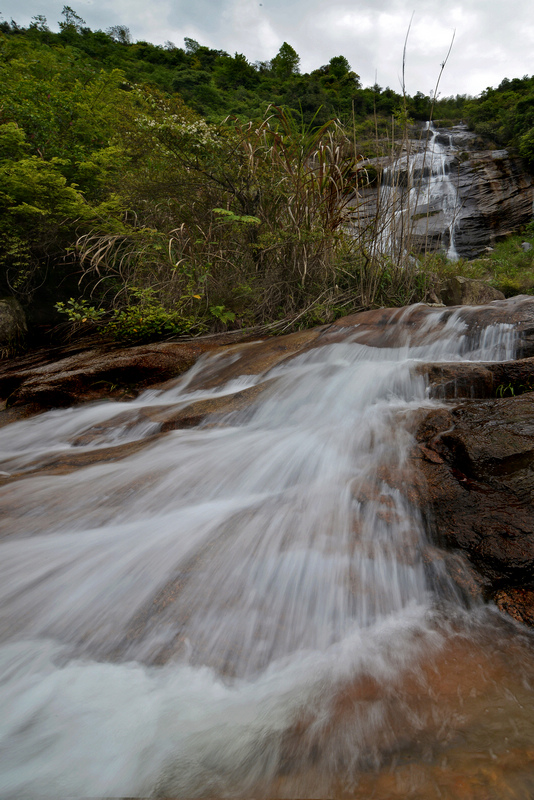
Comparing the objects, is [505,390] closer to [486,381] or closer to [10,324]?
[486,381]

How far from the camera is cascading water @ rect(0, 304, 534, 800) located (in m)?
0.80

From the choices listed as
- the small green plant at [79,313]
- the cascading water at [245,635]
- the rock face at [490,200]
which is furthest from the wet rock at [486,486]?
the rock face at [490,200]

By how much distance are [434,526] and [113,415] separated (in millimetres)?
2419

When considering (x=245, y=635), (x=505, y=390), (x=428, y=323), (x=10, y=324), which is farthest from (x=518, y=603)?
(x=10, y=324)

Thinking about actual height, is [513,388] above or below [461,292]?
below

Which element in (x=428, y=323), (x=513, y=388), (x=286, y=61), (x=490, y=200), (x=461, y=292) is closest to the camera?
(x=513, y=388)

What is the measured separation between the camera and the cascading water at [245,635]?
0.80 meters

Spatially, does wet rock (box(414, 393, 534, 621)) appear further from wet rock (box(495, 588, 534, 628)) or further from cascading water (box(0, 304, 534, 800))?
cascading water (box(0, 304, 534, 800))

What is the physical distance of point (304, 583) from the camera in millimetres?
1294

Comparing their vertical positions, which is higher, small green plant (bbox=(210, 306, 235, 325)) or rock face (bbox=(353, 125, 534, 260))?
rock face (bbox=(353, 125, 534, 260))

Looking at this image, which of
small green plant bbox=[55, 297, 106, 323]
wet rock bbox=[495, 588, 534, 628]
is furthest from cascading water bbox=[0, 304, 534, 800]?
small green plant bbox=[55, 297, 106, 323]

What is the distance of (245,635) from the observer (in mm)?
1135

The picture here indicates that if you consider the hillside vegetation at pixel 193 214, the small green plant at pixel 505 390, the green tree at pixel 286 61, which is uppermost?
the green tree at pixel 286 61

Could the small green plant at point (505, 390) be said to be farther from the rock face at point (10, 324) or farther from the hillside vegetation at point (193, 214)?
the rock face at point (10, 324)
